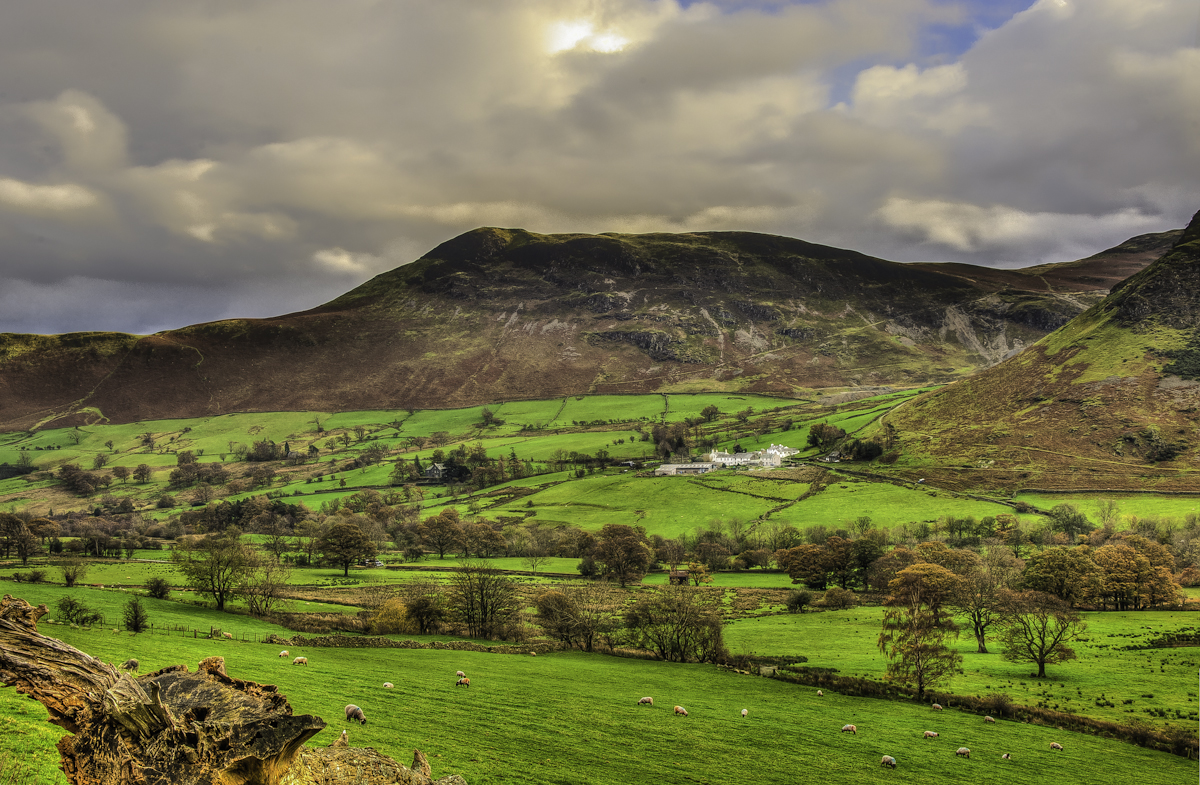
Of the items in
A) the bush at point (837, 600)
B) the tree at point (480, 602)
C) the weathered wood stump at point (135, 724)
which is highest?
the weathered wood stump at point (135, 724)

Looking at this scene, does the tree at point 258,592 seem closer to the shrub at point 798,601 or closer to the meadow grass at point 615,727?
the meadow grass at point 615,727

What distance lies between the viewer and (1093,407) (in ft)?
437

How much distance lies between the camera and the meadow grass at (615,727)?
71.9ft

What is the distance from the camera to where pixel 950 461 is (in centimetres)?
12950

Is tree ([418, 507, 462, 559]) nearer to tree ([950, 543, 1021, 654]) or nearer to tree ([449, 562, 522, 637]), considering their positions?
tree ([449, 562, 522, 637])

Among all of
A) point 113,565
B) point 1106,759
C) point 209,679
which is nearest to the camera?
point 209,679

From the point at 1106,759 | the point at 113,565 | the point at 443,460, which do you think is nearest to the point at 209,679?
the point at 1106,759

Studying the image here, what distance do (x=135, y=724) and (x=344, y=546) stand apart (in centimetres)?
8553

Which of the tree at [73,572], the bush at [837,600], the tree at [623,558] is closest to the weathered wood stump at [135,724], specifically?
the tree at [73,572]

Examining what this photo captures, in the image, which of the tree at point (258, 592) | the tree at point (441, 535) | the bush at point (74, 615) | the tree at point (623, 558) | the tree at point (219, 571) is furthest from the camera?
the tree at point (441, 535)

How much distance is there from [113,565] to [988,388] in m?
181

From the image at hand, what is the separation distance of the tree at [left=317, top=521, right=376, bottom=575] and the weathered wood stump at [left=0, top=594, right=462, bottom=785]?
276ft

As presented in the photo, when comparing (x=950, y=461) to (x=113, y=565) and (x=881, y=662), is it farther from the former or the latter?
(x=113, y=565)

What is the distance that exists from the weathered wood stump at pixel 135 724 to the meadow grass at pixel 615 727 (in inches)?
531
